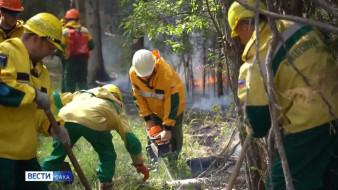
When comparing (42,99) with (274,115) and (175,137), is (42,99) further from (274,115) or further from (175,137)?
(175,137)

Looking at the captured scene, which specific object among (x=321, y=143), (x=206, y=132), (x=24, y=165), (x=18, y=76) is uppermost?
(x=18, y=76)

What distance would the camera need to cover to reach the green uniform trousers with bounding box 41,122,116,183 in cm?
520

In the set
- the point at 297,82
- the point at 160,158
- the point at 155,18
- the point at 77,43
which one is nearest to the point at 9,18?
the point at 155,18

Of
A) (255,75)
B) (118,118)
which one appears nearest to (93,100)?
(118,118)

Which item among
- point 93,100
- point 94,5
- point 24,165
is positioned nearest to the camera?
point 24,165

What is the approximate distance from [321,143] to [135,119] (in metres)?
6.86

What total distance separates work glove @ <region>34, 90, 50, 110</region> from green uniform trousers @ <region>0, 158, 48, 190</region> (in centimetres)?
44

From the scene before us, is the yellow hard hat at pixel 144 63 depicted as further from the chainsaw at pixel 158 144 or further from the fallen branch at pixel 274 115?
the fallen branch at pixel 274 115

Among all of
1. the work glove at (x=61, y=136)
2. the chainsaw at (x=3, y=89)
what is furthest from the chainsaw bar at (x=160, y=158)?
the chainsaw at (x=3, y=89)

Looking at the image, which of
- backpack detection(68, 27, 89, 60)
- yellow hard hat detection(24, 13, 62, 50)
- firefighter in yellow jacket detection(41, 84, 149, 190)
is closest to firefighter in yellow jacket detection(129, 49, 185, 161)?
firefighter in yellow jacket detection(41, 84, 149, 190)

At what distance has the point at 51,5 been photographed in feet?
57.9

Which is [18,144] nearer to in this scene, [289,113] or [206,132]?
[289,113]

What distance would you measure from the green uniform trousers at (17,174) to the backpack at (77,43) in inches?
251

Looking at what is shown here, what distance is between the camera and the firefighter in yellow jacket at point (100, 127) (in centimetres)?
514
